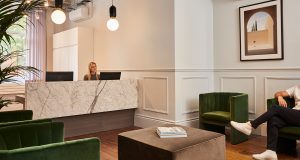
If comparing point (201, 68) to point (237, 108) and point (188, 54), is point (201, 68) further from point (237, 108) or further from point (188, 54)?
point (237, 108)

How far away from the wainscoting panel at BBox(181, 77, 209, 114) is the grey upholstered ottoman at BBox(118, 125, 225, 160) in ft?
5.98

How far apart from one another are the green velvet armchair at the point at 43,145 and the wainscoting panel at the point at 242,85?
3.20 meters

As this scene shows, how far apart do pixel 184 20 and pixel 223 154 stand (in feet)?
8.34

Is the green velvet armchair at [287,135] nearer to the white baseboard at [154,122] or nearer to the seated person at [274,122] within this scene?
the seated person at [274,122]

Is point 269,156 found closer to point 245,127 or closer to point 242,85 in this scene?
point 245,127

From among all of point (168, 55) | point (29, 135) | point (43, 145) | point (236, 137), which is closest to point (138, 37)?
point (168, 55)

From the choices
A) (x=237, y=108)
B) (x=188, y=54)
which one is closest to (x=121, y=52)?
(x=188, y=54)

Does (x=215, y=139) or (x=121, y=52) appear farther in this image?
(x=121, y=52)

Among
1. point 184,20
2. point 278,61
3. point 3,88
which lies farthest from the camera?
point 3,88

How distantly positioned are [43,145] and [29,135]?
454mm

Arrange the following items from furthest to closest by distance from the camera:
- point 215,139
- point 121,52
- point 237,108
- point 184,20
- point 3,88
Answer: point 3,88, point 121,52, point 184,20, point 237,108, point 215,139

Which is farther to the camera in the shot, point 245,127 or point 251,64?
point 251,64

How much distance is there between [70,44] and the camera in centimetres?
641

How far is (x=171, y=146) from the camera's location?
1.92 meters
